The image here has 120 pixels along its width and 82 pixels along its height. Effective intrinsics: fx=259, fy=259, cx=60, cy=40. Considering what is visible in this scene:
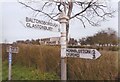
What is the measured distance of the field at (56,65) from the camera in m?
6.28

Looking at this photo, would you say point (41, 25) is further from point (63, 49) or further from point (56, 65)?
point (56, 65)

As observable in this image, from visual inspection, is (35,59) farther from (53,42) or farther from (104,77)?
(104,77)

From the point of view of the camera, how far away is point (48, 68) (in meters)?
8.54

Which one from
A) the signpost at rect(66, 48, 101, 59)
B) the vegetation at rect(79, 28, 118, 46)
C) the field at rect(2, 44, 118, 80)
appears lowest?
the field at rect(2, 44, 118, 80)

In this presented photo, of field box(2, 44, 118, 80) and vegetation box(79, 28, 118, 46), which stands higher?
vegetation box(79, 28, 118, 46)

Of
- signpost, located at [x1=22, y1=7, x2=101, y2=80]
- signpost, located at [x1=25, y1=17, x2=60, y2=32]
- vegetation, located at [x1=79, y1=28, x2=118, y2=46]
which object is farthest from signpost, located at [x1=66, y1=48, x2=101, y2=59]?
vegetation, located at [x1=79, y1=28, x2=118, y2=46]

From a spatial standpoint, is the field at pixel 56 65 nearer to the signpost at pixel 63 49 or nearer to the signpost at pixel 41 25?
the signpost at pixel 63 49

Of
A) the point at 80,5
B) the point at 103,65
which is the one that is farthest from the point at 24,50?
the point at 103,65

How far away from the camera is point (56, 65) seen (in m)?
7.97

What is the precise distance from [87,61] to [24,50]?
501 cm

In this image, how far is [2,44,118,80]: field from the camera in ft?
20.6

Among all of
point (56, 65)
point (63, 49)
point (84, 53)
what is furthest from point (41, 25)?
point (56, 65)

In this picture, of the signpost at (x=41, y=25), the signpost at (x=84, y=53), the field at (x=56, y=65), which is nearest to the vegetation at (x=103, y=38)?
the field at (x=56, y=65)

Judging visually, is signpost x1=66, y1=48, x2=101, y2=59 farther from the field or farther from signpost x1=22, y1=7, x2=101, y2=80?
the field
